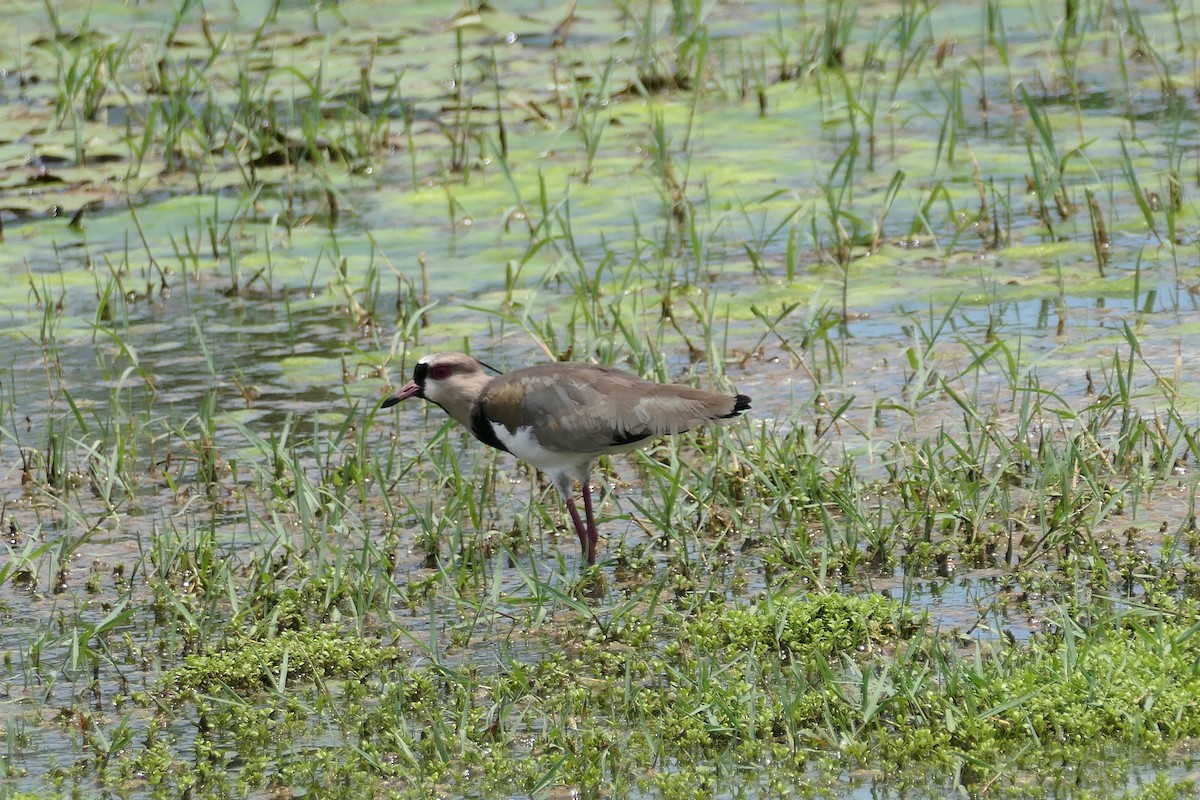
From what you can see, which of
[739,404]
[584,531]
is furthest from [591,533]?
[739,404]

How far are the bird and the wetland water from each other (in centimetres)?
20

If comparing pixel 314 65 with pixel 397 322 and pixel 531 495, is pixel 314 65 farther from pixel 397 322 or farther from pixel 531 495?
pixel 531 495

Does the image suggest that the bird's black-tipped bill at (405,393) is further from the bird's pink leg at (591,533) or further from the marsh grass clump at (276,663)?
the marsh grass clump at (276,663)

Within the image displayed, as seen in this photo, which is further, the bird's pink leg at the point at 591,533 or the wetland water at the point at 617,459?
the bird's pink leg at the point at 591,533

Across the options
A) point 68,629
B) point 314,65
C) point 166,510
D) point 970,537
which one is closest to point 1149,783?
point 970,537

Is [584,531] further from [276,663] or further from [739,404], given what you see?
[276,663]

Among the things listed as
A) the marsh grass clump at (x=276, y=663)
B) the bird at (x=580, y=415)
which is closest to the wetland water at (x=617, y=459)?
the marsh grass clump at (x=276, y=663)

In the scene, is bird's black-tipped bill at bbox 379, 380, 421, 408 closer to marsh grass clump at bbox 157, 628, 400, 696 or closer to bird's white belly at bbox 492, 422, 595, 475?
bird's white belly at bbox 492, 422, 595, 475

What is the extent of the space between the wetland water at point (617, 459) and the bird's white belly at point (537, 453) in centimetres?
21

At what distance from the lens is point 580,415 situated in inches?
253

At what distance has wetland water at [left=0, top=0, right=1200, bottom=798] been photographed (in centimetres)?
498

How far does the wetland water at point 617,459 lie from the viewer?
498cm

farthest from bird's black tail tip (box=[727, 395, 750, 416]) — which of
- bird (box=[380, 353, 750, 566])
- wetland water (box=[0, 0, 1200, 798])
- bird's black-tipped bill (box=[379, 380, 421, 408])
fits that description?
bird's black-tipped bill (box=[379, 380, 421, 408])

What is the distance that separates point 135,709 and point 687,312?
4120 mm
